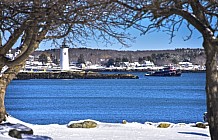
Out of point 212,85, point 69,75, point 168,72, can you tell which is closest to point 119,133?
point 212,85

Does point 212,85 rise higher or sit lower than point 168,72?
higher

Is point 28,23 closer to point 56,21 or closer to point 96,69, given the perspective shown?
point 56,21

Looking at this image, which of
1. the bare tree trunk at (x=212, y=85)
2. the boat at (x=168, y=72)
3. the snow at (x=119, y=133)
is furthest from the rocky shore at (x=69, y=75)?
the bare tree trunk at (x=212, y=85)

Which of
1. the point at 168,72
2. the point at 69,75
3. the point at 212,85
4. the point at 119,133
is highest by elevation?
the point at 212,85

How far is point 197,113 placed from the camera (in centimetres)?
3453

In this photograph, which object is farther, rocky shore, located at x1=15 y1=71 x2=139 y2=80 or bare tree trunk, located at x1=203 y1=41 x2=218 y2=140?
rocky shore, located at x1=15 y1=71 x2=139 y2=80

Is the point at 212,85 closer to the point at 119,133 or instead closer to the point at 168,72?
the point at 119,133

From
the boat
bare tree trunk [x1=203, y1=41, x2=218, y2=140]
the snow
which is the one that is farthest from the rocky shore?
bare tree trunk [x1=203, y1=41, x2=218, y2=140]

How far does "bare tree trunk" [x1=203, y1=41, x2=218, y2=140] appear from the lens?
9922 millimetres

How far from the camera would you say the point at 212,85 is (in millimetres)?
9953

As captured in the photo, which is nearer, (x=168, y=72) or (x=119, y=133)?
(x=119, y=133)

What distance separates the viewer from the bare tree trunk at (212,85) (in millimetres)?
9922

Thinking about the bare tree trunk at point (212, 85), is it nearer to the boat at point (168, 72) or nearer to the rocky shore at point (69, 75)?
the rocky shore at point (69, 75)

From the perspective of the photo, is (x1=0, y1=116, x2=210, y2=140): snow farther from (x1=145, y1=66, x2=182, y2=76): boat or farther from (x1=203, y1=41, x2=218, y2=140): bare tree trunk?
(x1=145, y1=66, x2=182, y2=76): boat
